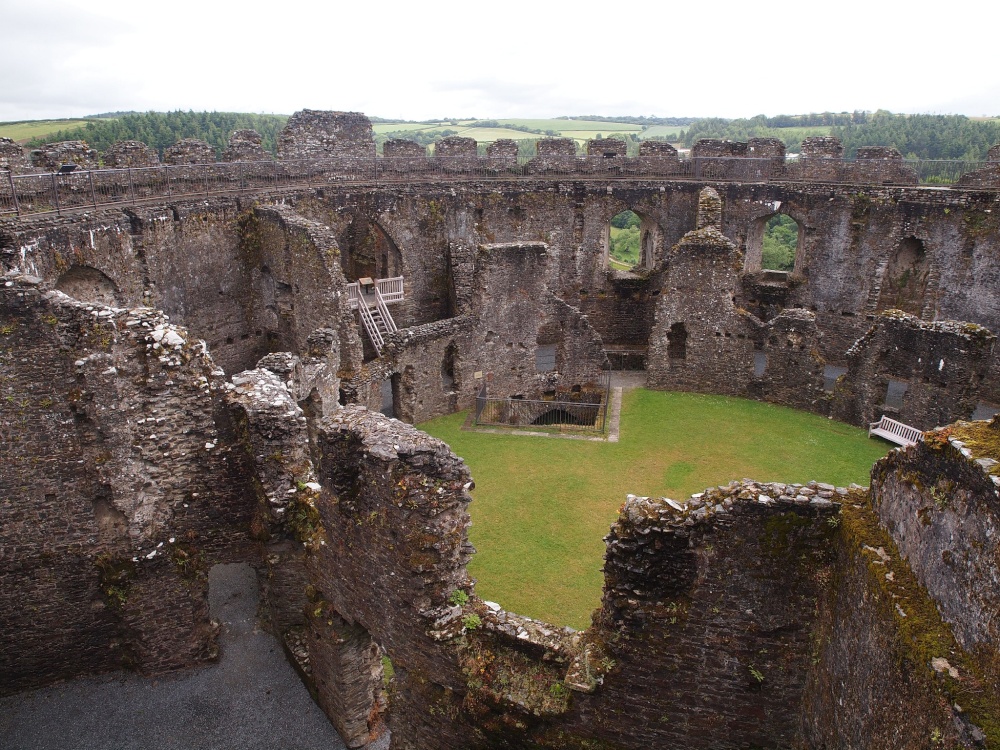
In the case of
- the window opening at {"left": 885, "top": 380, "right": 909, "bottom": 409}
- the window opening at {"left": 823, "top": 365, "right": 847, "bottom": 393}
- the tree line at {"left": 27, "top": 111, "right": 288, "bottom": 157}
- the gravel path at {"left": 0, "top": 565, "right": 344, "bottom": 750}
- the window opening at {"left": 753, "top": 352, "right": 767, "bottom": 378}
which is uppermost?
the tree line at {"left": 27, "top": 111, "right": 288, "bottom": 157}

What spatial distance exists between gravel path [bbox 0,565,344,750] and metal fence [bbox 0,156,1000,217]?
30.8 ft

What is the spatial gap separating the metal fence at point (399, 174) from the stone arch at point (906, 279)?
217 cm

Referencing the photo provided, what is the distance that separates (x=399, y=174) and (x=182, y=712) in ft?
58.5

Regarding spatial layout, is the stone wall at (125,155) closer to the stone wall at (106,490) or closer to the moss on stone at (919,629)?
the stone wall at (106,490)

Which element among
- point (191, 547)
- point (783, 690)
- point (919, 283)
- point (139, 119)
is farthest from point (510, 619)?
point (139, 119)

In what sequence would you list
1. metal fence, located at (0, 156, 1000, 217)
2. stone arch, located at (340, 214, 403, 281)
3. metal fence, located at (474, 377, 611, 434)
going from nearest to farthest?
1. metal fence, located at (0, 156, 1000, 217)
2. metal fence, located at (474, 377, 611, 434)
3. stone arch, located at (340, 214, 403, 281)

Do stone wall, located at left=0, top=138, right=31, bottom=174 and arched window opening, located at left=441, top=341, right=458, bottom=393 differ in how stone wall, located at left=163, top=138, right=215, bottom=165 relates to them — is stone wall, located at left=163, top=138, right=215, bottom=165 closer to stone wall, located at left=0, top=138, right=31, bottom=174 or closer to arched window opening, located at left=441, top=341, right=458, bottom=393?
stone wall, located at left=0, top=138, right=31, bottom=174

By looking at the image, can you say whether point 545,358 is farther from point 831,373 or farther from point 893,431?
point 893,431

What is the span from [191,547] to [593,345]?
1306cm

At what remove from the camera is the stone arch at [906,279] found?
72.7 feet

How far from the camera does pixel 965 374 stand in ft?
54.7

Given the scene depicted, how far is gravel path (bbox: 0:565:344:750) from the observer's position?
394 inches

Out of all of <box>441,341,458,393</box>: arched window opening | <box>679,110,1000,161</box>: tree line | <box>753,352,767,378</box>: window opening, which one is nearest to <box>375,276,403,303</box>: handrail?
<box>441,341,458,393</box>: arched window opening

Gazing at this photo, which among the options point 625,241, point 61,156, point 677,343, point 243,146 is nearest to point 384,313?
point 243,146
